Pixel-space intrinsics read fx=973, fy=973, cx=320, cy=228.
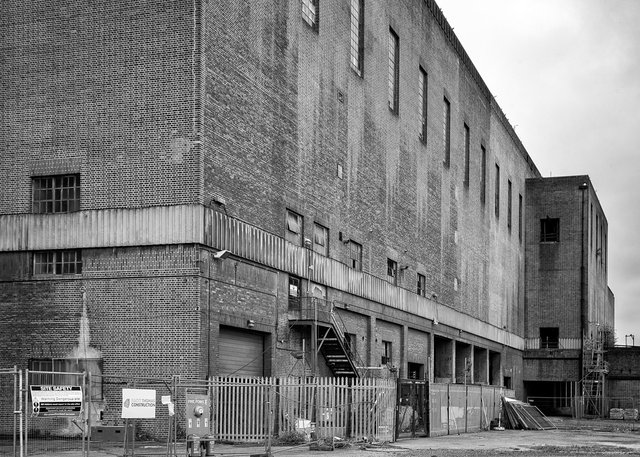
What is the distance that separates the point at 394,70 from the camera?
53.0m

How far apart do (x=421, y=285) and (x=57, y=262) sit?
92.0ft

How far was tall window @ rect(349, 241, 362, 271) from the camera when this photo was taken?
45.5 m

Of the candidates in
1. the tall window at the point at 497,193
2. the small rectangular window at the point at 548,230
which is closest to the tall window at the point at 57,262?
the tall window at the point at 497,193

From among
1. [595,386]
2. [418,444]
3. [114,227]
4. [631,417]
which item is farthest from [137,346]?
[595,386]

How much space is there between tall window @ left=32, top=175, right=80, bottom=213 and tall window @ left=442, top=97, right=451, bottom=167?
33683 mm

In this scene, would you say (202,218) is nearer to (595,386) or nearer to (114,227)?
(114,227)

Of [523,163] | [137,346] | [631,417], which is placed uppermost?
[523,163]

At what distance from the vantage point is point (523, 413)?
48.2 meters

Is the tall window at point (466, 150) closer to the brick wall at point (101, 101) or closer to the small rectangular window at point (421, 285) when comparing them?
the small rectangular window at point (421, 285)

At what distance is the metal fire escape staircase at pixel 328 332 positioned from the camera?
125ft

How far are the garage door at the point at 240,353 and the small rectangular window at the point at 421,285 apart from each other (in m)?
21.4

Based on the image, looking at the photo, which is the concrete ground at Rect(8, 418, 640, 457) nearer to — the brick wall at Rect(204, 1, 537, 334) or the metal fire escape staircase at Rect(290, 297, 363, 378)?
the metal fire escape staircase at Rect(290, 297, 363, 378)

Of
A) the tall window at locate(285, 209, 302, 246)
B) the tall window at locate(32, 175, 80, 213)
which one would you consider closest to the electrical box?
the tall window at locate(32, 175, 80, 213)

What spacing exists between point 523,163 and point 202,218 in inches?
2478
